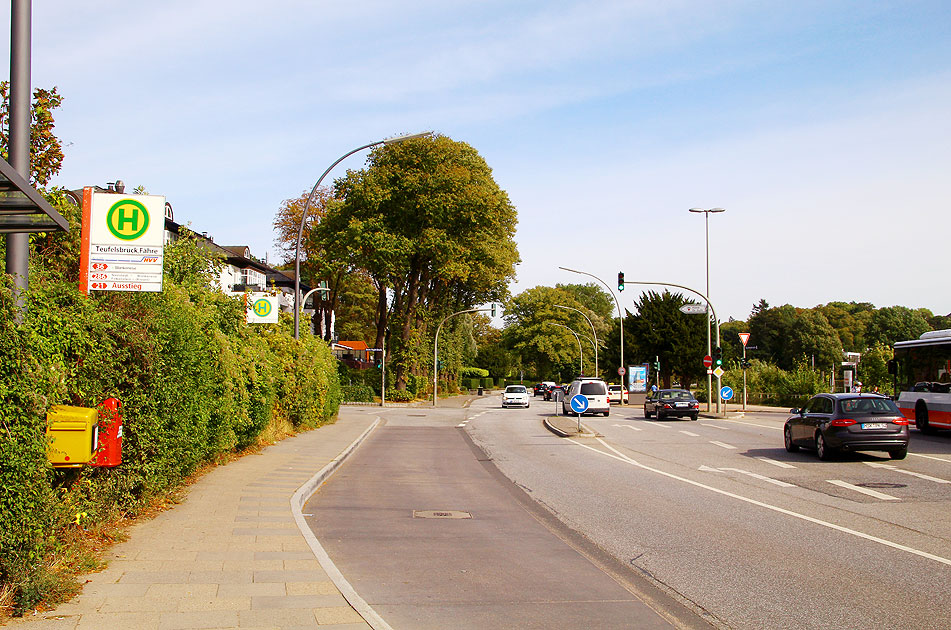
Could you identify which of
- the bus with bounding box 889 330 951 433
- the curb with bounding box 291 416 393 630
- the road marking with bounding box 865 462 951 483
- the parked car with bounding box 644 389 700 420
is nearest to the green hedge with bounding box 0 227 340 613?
the curb with bounding box 291 416 393 630

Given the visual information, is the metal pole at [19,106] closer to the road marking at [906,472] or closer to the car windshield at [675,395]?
the road marking at [906,472]

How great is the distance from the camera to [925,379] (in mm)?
25625

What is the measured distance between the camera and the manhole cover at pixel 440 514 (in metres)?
11.2

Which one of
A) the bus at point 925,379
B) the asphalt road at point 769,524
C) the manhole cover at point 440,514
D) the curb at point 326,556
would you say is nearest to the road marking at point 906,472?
the asphalt road at point 769,524

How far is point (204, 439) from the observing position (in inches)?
450

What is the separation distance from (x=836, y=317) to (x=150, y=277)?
127 m

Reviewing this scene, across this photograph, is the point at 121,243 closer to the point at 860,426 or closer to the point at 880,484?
the point at 880,484

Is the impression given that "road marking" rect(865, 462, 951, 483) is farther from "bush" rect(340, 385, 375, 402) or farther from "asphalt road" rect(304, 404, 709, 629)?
"bush" rect(340, 385, 375, 402)

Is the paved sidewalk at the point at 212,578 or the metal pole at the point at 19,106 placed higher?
the metal pole at the point at 19,106

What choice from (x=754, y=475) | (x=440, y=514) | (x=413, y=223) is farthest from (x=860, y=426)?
(x=413, y=223)

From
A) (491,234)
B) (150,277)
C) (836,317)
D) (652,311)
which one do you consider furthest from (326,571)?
(836,317)

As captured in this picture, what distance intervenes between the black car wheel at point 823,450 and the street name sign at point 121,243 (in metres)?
14.6

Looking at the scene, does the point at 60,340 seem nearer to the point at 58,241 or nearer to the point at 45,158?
the point at 58,241

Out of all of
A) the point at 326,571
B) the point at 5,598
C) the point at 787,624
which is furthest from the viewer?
the point at 326,571
